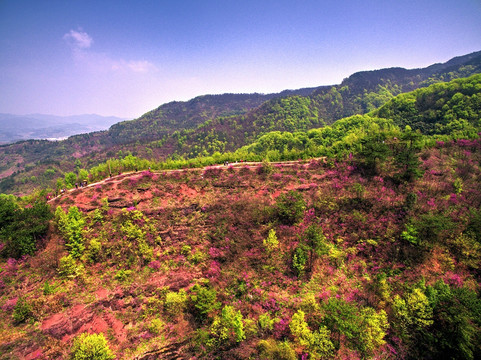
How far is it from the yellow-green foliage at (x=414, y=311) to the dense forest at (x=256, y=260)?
0.11 m

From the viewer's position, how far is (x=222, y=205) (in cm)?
3172

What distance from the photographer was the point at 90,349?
16641 mm

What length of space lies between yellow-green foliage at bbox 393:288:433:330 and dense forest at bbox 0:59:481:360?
11 centimetres

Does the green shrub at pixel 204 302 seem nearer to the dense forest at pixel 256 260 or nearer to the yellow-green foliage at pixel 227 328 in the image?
the dense forest at pixel 256 260

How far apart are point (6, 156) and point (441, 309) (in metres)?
283

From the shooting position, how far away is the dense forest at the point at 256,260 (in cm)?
1780

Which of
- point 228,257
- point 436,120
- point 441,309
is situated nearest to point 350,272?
point 441,309

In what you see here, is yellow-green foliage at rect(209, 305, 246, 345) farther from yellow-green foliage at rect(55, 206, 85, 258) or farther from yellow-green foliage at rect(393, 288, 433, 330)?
yellow-green foliage at rect(55, 206, 85, 258)

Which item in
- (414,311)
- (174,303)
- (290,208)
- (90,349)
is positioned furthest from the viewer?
(290,208)

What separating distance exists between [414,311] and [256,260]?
15.1 meters

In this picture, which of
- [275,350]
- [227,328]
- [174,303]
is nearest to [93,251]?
[174,303]

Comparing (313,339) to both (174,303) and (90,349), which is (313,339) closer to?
(174,303)

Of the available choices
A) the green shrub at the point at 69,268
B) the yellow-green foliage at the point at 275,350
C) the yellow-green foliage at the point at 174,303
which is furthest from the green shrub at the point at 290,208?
the green shrub at the point at 69,268

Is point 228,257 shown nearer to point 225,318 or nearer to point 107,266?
point 225,318
